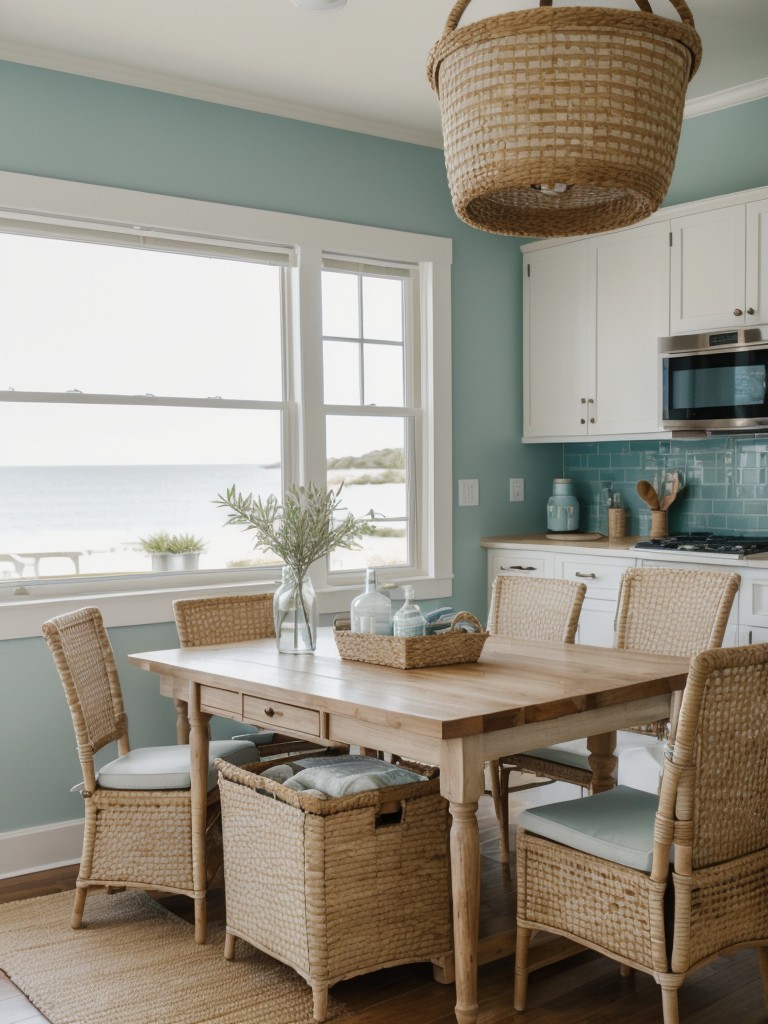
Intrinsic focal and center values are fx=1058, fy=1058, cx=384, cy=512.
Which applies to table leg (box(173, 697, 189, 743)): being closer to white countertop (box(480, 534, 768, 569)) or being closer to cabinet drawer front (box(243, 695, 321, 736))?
cabinet drawer front (box(243, 695, 321, 736))

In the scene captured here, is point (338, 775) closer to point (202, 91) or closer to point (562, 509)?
point (562, 509)

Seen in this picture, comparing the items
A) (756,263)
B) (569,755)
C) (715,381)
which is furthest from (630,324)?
(569,755)

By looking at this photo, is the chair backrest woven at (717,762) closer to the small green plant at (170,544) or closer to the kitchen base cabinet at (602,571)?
the kitchen base cabinet at (602,571)

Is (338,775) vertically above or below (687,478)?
below

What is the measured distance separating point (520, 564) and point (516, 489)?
0.46 meters

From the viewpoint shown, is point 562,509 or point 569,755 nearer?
point 569,755

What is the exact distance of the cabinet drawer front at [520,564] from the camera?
471cm

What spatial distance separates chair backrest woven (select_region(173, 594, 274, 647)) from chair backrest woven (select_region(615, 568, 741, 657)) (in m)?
1.24

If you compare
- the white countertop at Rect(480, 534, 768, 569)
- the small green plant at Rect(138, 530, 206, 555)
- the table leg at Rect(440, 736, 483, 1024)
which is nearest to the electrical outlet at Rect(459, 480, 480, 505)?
the white countertop at Rect(480, 534, 768, 569)

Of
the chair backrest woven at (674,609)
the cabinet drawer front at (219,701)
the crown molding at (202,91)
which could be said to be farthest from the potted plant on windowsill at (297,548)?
the crown molding at (202,91)

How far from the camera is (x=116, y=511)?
3.95 m

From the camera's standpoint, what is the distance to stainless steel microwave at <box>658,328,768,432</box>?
13.3 ft

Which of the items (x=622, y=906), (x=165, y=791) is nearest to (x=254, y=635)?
(x=165, y=791)

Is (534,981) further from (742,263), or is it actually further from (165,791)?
(742,263)
